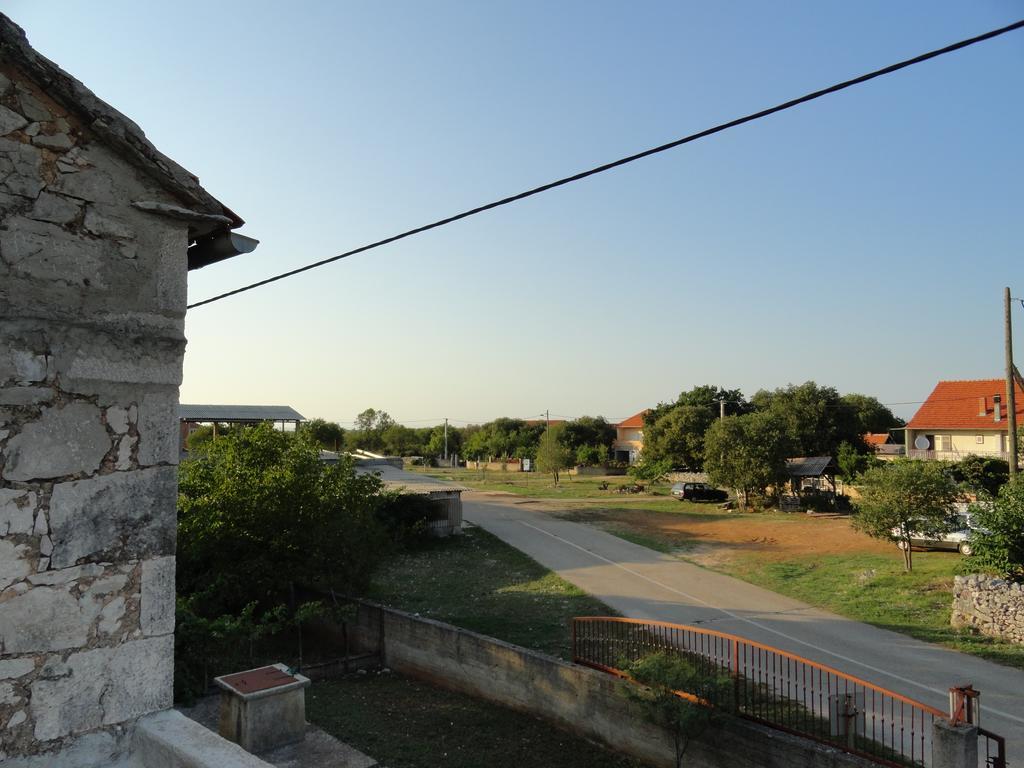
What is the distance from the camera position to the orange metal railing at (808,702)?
871 cm

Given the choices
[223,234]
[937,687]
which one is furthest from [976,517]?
[223,234]

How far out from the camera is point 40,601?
11.1ft

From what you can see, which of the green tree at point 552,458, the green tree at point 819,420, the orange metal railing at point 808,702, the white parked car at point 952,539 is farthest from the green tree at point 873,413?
the orange metal railing at point 808,702

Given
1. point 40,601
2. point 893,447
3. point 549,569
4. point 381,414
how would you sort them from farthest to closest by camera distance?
point 381,414
point 893,447
point 549,569
point 40,601

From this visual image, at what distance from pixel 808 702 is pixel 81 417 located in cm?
1072

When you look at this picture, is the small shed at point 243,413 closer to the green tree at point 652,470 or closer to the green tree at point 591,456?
the green tree at point 652,470

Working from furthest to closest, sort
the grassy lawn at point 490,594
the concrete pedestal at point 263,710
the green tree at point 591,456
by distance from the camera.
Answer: the green tree at point 591,456 < the grassy lawn at point 490,594 < the concrete pedestal at point 263,710

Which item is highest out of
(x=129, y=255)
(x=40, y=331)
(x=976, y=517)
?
(x=129, y=255)

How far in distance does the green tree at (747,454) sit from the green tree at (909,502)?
1501 centimetres

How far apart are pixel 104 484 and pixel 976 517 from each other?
16.9 meters

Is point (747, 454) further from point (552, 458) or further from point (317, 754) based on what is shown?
point (317, 754)

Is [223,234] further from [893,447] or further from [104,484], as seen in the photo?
[893,447]

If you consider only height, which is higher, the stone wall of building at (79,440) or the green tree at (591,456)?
the stone wall of building at (79,440)

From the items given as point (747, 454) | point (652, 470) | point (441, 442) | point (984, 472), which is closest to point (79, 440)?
point (747, 454)
